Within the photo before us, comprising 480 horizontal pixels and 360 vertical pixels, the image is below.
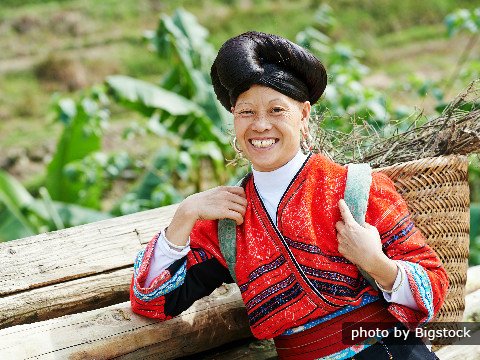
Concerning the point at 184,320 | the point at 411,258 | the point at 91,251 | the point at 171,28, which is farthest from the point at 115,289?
the point at 171,28

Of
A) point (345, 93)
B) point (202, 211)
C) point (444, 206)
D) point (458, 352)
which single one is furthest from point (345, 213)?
point (345, 93)

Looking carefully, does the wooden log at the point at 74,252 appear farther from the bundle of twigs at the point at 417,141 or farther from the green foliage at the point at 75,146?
the green foliage at the point at 75,146

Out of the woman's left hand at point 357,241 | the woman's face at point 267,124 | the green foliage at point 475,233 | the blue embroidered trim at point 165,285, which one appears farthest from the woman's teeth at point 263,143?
the green foliage at point 475,233

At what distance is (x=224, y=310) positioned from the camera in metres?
2.25

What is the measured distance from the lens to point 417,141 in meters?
2.28

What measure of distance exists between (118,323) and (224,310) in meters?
0.35

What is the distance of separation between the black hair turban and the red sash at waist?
22.3 inches

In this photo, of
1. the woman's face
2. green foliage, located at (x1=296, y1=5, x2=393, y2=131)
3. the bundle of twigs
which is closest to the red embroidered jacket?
the woman's face

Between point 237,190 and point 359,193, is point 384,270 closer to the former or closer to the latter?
point 359,193

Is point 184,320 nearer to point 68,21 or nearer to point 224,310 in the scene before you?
point 224,310

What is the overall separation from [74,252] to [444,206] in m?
1.12

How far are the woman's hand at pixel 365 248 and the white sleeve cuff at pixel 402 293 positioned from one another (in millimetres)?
12

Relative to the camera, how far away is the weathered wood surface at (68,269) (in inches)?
86.3

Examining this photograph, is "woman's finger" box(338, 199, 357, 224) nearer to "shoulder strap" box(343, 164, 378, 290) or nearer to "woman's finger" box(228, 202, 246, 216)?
"shoulder strap" box(343, 164, 378, 290)
